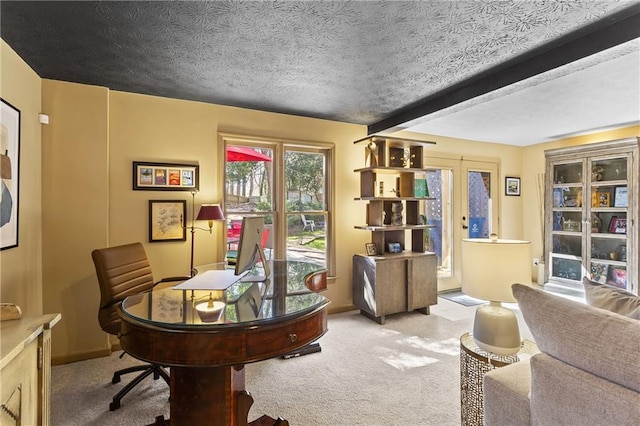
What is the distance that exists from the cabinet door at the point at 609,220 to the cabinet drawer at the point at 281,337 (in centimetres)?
475

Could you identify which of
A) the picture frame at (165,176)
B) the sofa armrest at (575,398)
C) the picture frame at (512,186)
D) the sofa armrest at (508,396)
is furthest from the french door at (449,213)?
the sofa armrest at (575,398)

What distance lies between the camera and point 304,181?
4031 mm

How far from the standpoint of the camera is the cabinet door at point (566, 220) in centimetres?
461

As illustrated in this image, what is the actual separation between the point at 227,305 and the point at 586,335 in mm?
1437

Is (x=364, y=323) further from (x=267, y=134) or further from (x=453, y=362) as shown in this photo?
(x=267, y=134)

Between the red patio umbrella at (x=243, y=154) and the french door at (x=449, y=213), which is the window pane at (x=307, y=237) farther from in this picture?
the french door at (x=449, y=213)

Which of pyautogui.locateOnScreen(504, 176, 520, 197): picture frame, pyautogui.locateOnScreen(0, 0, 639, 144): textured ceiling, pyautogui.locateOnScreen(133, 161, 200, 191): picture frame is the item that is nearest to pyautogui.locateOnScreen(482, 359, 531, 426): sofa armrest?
pyautogui.locateOnScreen(0, 0, 639, 144): textured ceiling

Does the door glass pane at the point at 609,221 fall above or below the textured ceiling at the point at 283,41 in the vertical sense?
below

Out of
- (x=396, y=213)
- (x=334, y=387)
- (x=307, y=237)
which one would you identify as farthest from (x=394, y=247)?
(x=334, y=387)

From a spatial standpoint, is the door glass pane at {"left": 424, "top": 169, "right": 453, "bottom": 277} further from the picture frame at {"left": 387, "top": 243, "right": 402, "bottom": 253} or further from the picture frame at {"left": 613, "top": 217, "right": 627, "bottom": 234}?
the picture frame at {"left": 613, "top": 217, "right": 627, "bottom": 234}

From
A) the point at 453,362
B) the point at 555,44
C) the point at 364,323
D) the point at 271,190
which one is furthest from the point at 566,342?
the point at 271,190

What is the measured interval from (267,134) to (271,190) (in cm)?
67

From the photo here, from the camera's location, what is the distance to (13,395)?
1197mm

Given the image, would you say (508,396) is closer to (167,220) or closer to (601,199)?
(167,220)
